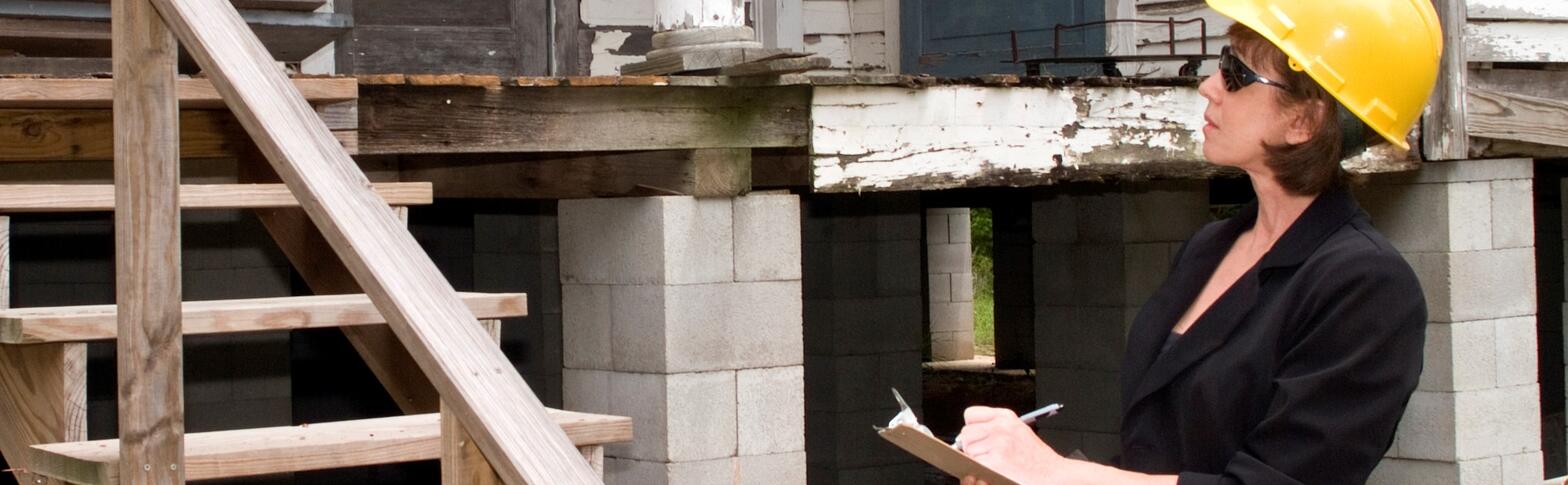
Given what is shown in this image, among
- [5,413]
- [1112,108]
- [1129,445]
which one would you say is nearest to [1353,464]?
[1129,445]

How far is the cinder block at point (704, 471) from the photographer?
5312 mm

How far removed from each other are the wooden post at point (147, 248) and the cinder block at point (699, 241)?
272cm

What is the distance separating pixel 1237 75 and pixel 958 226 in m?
15.2

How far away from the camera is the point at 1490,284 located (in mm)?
6633

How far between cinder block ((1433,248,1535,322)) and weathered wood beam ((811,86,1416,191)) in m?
0.51

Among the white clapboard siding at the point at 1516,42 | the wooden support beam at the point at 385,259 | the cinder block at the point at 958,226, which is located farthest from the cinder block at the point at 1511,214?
the cinder block at the point at 958,226

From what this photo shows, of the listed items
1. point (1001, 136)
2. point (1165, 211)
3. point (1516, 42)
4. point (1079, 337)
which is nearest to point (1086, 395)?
point (1079, 337)

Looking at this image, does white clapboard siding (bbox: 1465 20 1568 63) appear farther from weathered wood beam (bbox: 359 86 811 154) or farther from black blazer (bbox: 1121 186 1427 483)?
black blazer (bbox: 1121 186 1427 483)

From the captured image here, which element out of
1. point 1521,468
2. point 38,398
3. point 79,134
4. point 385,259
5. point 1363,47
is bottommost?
point 1521,468

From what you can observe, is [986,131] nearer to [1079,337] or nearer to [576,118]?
[576,118]

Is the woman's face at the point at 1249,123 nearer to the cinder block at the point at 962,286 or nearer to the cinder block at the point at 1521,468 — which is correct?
the cinder block at the point at 1521,468

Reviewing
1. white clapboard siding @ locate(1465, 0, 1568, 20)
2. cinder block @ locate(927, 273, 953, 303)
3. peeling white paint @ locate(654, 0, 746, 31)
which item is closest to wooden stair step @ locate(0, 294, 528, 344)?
peeling white paint @ locate(654, 0, 746, 31)

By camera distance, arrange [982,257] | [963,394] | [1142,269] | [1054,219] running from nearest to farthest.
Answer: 1. [1142,269]
2. [1054,219]
3. [963,394]
4. [982,257]

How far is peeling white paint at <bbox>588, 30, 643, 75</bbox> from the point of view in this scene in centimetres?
785
